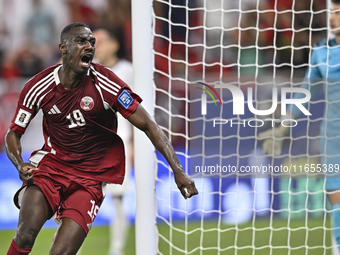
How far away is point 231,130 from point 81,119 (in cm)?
160

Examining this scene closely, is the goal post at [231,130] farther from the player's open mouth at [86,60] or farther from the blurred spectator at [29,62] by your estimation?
the blurred spectator at [29,62]

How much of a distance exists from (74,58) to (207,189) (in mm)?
2993

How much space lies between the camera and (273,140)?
3.82 meters

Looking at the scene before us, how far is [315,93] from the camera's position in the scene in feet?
12.1

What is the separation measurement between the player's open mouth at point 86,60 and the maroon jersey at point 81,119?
0.10m

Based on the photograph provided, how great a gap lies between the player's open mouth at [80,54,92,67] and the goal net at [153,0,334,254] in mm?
835

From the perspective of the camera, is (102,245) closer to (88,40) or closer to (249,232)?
(249,232)

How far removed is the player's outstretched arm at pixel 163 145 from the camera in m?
2.42

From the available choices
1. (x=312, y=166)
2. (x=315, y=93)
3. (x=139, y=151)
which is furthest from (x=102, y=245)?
(x=315, y=93)

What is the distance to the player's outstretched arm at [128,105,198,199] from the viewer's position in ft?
7.94

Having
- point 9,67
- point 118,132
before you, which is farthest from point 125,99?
point 9,67

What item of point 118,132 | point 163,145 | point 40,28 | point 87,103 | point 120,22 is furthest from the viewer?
point 40,28

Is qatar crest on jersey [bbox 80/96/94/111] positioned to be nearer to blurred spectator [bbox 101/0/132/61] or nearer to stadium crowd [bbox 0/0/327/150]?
stadium crowd [bbox 0/0/327/150]

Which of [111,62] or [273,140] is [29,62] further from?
[273,140]
